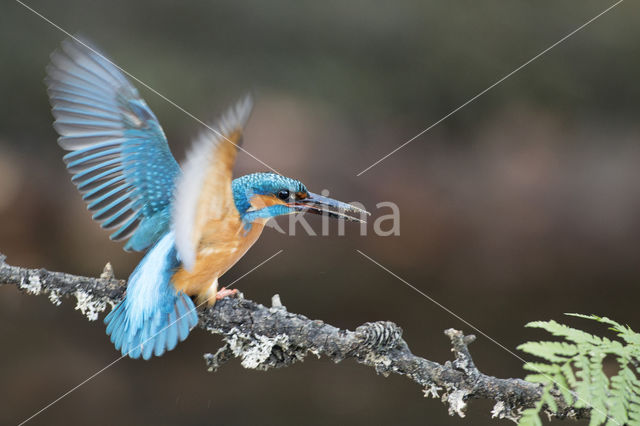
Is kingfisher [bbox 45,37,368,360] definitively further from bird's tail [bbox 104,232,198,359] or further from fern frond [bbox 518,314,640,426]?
fern frond [bbox 518,314,640,426]

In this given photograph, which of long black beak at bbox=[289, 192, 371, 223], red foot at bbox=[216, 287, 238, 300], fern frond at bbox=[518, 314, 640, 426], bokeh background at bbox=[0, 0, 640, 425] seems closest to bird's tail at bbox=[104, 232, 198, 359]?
red foot at bbox=[216, 287, 238, 300]

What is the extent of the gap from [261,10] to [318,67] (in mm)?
457

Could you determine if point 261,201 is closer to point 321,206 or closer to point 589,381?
point 321,206

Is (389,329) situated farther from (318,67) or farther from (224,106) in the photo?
(318,67)

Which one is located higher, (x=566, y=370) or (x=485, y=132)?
(x=485, y=132)

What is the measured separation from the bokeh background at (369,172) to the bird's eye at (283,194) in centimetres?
151

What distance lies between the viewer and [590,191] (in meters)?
3.68

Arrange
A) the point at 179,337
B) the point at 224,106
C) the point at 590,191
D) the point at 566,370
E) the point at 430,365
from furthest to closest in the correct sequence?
1. the point at 590,191
2. the point at 179,337
3. the point at 430,365
4. the point at 224,106
5. the point at 566,370

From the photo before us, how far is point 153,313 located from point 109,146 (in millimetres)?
549

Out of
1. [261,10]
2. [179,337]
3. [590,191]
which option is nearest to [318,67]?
[261,10]

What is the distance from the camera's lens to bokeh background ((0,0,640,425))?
3.19m

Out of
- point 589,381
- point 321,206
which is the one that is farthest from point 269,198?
point 589,381

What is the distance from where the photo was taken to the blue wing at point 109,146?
6.17ft

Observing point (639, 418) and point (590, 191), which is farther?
point (590, 191)
